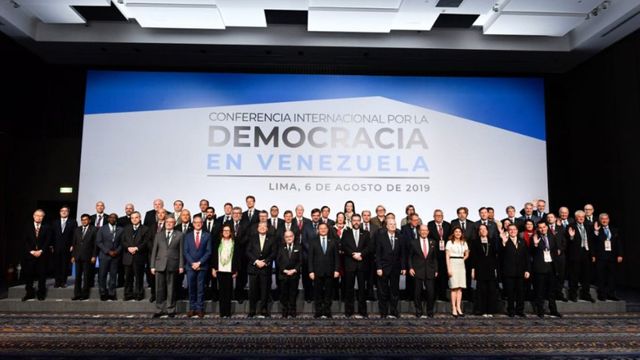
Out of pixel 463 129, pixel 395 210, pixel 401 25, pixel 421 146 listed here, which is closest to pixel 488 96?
pixel 463 129

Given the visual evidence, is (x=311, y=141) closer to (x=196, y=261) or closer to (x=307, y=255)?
(x=307, y=255)

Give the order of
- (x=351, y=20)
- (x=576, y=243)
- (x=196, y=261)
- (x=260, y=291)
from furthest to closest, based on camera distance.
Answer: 1. (x=351, y=20)
2. (x=576, y=243)
3. (x=260, y=291)
4. (x=196, y=261)

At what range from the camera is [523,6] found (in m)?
7.41

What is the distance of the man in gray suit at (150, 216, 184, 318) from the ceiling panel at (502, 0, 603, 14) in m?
6.36

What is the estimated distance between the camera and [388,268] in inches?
241

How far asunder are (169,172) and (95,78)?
8.07 feet

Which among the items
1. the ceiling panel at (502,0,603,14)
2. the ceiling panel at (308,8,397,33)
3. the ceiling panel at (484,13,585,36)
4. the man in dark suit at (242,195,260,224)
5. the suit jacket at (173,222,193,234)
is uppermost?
the ceiling panel at (502,0,603,14)

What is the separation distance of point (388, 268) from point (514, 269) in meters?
1.72

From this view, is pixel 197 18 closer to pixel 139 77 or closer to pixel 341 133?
pixel 139 77

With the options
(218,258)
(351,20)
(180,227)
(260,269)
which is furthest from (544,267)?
(180,227)

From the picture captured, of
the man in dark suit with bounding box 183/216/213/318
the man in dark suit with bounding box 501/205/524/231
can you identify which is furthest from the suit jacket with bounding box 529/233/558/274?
the man in dark suit with bounding box 183/216/213/318

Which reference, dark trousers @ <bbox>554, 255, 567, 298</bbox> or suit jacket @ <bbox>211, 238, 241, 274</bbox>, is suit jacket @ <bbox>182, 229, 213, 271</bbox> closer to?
suit jacket @ <bbox>211, 238, 241, 274</bbox>

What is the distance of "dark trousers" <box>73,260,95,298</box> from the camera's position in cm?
642

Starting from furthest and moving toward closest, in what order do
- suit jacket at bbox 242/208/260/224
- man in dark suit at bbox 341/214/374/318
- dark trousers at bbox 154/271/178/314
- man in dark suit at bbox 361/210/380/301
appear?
suit jacket at bbox 242/208/260/224, man in dark suit at bbox 361/210/380/301, man in dark suit at bbox 341/214/374/318, dark trousers at bbox 154/271/178/314
